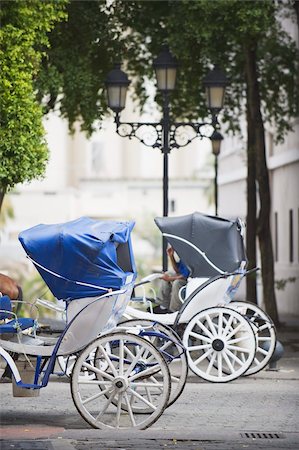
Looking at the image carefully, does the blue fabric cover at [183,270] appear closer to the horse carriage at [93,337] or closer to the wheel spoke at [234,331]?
the wheel spoke at [234,331]

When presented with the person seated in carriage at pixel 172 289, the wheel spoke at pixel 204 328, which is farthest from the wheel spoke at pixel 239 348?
the person seated in carriage at pixel 172 289

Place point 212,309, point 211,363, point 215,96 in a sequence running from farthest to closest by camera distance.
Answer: point 215,96, point 212,309, point 211,363

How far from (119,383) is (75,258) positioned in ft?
3.84

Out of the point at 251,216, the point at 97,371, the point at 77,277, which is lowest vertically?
the point at 97,371

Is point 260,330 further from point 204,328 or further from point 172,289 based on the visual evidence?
point 204,328

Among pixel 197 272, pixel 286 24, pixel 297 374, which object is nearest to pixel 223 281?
pixel 197 272

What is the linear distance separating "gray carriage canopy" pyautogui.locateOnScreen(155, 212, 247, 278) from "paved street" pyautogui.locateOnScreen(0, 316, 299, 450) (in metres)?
1.45

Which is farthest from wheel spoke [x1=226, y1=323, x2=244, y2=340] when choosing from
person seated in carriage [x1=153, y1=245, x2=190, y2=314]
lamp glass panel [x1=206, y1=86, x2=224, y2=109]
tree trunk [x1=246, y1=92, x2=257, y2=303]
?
tree trunk [x1=246, y1=92, x2=257, y2=303]

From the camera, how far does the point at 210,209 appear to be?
4385 inches

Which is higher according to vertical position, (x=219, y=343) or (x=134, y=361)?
(x=134, y=361)

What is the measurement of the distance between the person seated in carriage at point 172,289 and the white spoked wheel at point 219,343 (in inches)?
37.7

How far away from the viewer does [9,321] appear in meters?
13.9

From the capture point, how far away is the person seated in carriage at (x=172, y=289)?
735 inches

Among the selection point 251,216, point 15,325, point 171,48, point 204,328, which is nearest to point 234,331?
point 204,328
